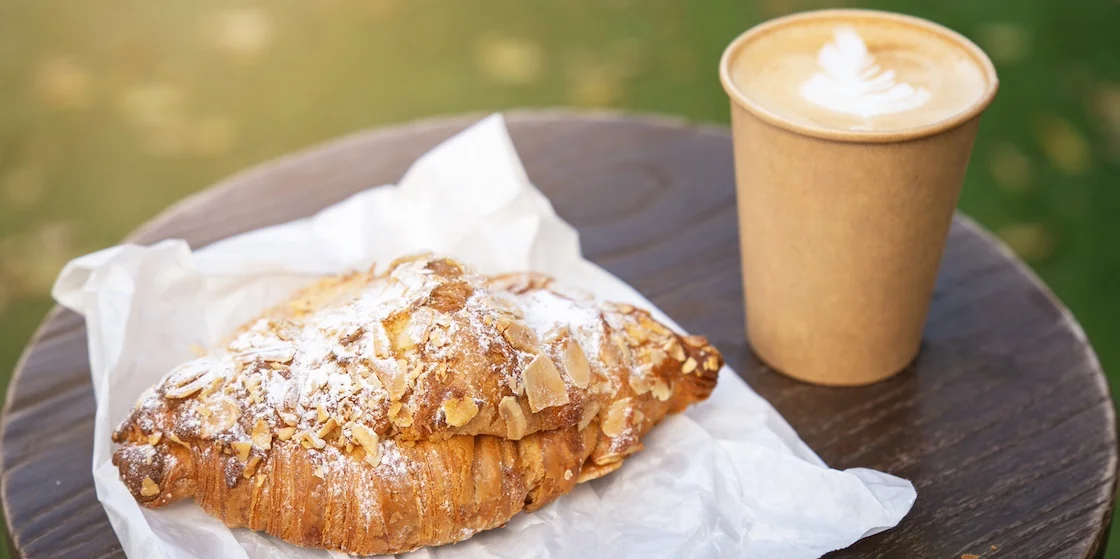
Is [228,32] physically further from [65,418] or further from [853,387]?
[853,387]

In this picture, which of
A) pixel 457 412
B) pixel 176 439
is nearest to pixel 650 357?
pixel 457 412

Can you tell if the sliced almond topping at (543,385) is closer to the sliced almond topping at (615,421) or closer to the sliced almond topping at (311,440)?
the sliced almond topping at (615,421)

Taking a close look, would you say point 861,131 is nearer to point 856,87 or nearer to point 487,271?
point 856,87

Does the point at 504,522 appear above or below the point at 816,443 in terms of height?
above

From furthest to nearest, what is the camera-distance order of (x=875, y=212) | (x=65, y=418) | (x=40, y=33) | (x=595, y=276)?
(x=40, y=33) < (x=595, y=276) < (x=65, y=418) < (x=875, y=212)

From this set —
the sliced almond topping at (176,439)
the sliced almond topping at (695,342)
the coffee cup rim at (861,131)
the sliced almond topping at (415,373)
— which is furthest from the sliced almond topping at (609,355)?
the sliced almond topping at (176,439)

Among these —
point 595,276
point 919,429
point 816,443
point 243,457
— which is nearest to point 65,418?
point 243,457

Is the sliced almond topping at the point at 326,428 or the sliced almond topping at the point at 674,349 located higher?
the sliced almond topping at the point at 326,428
